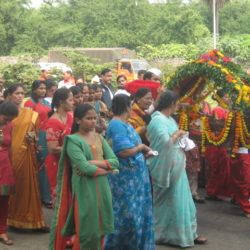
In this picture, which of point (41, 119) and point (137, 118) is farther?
point (41, 119)

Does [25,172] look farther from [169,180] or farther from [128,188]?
[169,180]

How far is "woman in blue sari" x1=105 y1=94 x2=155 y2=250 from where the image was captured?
5488mm

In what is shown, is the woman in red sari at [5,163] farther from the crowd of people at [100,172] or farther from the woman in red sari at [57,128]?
the woman in red sari at [57,128]

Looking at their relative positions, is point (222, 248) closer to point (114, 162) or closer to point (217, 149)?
point (114, 162)

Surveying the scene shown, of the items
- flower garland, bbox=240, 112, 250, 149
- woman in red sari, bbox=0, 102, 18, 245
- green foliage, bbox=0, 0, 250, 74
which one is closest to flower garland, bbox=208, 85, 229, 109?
flower garland, bbox=240, 112, 250, 149

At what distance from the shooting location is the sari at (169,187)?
20.1 feet

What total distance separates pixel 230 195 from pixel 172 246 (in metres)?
2.56

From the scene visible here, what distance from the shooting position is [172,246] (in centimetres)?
627

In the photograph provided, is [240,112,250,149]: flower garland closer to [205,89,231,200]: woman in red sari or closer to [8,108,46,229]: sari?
[205,89,231,200]: woman in red sari

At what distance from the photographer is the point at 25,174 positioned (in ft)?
21.5

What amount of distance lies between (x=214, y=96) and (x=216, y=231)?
7.28 feet

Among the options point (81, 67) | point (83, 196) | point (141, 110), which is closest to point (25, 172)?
point (141, 110)

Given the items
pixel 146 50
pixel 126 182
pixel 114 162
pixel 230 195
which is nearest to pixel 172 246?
pixel 126 182

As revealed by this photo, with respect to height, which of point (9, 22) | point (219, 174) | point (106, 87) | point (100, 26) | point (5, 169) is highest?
point (9, 22)
